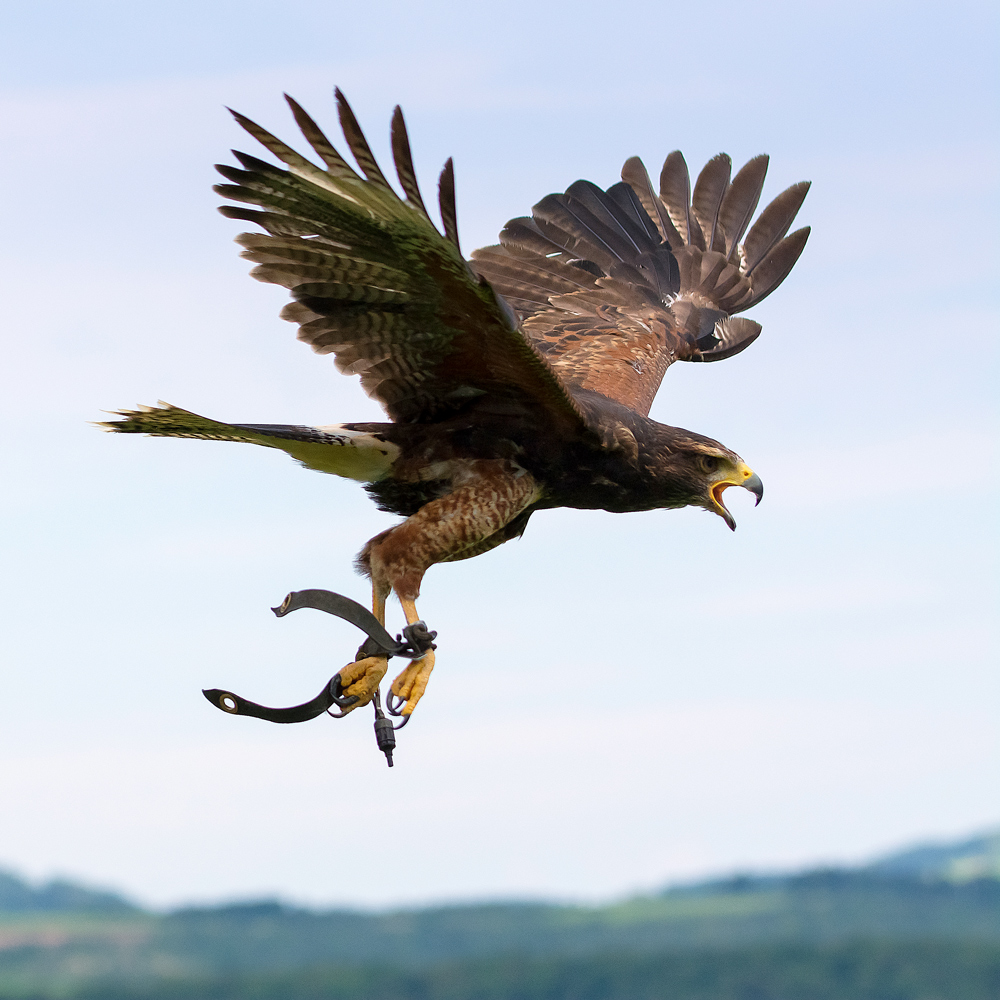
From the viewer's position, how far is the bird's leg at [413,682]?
7.48m

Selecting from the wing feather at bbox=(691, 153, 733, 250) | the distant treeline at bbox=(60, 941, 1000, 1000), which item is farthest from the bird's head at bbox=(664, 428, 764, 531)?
the distant treeline at bbox=(60, 941, 1000, 1000)

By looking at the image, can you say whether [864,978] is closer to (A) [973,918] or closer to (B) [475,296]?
(A) [973,918]

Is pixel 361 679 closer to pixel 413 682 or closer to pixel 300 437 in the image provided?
pixel 413 682

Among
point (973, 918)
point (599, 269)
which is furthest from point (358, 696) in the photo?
point (973, 918)

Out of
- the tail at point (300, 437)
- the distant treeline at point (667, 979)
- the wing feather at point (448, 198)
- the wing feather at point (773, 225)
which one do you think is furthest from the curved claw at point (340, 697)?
the distant treeline at point (667, 979)

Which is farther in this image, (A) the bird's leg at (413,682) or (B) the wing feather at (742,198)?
(B) the wing feather at (742,198)

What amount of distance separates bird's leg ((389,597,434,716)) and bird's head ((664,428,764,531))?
5.51 ft

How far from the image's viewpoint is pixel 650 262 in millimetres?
11555

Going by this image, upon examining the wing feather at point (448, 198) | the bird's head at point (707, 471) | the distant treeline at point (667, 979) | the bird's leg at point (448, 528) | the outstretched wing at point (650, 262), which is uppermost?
the distant treeline at point (667, 979)

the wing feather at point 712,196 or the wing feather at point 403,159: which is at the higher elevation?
the wing feather at point 712,196

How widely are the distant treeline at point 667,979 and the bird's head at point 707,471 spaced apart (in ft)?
402

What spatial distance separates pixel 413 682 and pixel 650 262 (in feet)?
16.0

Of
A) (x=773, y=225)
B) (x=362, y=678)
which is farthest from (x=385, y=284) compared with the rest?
(x=773, y=225)

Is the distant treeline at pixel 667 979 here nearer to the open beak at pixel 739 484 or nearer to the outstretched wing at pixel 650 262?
the outstretched wing at pixel 650 262
